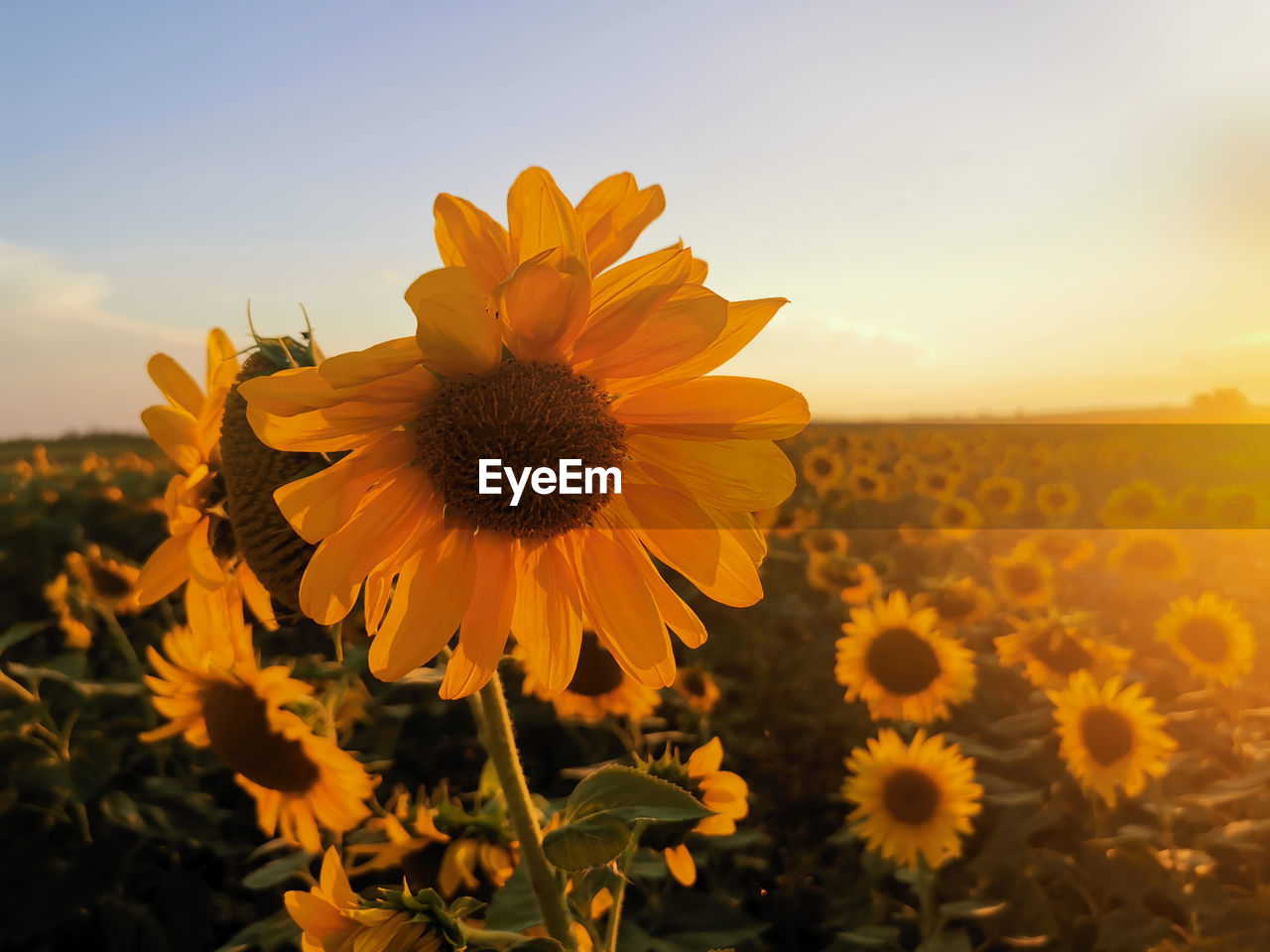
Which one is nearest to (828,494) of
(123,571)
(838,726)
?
(838,726)

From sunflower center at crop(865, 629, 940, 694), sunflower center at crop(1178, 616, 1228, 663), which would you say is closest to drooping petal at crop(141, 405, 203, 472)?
sunflower center at crop(865, 629, 940, 694)

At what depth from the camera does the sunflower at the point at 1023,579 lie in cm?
620

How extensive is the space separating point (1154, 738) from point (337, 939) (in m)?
3.91

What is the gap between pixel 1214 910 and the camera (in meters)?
3.20

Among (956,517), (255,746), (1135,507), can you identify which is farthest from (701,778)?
(1135,507)

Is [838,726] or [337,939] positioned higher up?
[337,939]

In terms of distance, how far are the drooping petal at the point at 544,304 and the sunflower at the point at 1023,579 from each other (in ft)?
19.7

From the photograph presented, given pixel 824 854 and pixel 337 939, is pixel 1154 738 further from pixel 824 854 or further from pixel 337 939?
pixel 337 939

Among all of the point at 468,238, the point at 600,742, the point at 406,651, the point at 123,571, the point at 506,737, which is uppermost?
the point at 468,238

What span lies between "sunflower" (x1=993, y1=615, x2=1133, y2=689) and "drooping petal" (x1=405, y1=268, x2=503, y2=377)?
445cm

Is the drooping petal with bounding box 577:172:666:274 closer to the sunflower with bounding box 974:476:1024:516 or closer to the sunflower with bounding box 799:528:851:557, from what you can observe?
the sunflower with bounding box 799:528:851:557

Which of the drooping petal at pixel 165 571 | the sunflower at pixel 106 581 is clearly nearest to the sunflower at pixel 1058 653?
the drooping petal at pixel 165 571

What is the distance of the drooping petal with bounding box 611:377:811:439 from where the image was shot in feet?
3.45

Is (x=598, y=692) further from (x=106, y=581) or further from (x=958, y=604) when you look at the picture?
(x=106, y=581)
